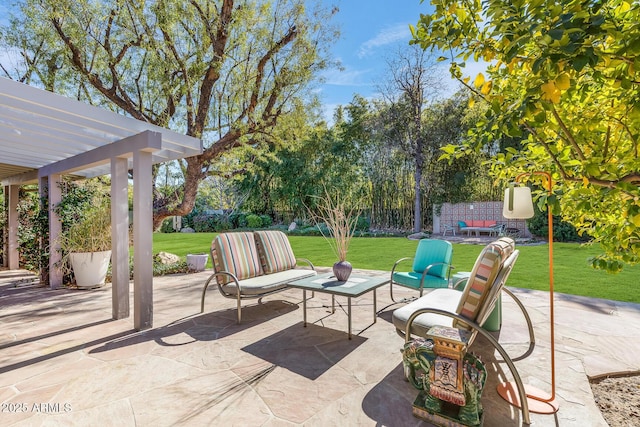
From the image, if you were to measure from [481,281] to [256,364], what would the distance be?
188 centimetres

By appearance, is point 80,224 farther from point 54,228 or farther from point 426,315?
point 426,315

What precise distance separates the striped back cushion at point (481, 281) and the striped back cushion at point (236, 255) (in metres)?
2.63

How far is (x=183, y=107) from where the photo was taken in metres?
6.84

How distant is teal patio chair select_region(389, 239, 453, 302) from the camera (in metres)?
3.84

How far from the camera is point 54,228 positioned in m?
5.26

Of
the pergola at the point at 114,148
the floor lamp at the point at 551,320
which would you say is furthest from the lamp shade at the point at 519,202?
the pergola at the point at 114,148

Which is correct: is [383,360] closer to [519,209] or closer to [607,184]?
[519,209]

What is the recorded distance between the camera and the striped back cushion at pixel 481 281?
6.66 feet

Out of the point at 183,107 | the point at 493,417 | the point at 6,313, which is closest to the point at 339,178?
the point at 183,107

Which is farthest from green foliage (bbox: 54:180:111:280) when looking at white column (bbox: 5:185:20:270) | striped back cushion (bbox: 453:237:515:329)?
striped back cushion (bbox: 453:237:515:329)

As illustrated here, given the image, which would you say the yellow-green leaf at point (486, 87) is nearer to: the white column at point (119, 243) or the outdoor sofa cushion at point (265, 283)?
the outdoor sofa cushion at point (265, 283)

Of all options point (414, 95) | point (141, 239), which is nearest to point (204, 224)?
point (414, 95)

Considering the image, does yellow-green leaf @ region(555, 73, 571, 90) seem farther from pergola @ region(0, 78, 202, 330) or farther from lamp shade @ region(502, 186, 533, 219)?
pergola @ region(0, 78, 202, 330)

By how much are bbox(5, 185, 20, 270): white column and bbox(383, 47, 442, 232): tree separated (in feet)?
44.3
